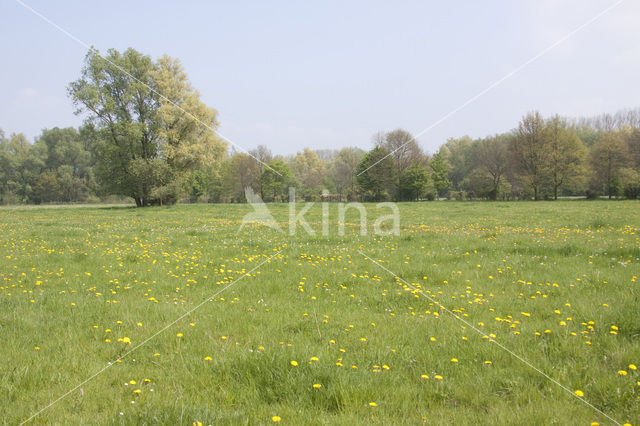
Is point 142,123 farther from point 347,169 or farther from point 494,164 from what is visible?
point 494,164

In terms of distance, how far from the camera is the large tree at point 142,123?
3888cm

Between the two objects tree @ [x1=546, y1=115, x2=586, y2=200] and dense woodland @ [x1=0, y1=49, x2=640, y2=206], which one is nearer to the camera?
dense woodland @ [x1=0, y1=49, x2=640, y2=206]

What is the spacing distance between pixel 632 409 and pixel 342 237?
974 centimetres

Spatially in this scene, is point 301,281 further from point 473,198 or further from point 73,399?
point 473,198

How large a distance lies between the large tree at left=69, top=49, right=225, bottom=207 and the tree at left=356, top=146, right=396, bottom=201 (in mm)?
22879

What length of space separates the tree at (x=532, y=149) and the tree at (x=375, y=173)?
1441 inches

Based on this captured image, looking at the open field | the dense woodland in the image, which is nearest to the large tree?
the dense woodland

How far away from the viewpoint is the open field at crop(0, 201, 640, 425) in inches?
125

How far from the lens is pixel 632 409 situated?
302cm

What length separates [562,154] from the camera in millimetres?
50125

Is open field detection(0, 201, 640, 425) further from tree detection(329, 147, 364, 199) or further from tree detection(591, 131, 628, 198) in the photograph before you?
tree detection(591, 131, 628, 198)

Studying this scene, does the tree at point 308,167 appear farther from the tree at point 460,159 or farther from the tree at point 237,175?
the tree at point 460,159

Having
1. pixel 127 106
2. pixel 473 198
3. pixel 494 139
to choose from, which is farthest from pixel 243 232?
pixel 494 139

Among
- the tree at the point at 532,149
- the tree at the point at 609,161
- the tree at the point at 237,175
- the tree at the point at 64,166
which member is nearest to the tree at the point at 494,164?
the tree at the point at 532,149
